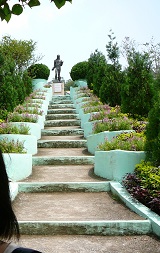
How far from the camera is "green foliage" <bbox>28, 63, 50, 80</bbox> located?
23.3 meters

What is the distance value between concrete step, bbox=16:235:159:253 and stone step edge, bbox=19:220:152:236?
7 centimetres

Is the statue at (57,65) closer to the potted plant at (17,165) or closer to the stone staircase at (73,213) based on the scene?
the stone staircase at (73,213)

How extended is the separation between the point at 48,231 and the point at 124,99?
7.70 m

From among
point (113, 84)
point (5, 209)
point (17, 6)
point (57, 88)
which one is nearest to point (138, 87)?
point (113, 84)

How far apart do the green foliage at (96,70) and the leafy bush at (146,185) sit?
10620mm

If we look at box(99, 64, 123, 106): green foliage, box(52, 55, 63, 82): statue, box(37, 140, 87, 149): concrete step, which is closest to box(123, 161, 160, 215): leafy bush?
box(37, 140, 87, 149): concrete step

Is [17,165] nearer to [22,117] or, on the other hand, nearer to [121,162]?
[121,162]

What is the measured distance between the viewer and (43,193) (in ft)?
23.5

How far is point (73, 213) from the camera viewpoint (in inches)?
232

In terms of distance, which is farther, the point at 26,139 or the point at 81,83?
the point at 81,83

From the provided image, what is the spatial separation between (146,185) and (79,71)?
1823 cm

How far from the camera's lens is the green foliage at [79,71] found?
931 inches

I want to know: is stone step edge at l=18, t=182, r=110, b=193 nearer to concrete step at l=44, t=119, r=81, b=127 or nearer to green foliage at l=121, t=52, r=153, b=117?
green foliage at l=121, t=52, r=153, b=117

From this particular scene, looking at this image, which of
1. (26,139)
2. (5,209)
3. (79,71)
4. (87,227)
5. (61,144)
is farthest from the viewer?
(79,71)
